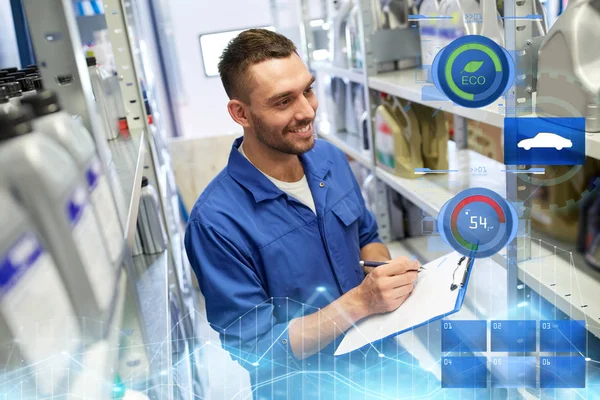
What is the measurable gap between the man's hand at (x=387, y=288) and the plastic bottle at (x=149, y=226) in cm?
80

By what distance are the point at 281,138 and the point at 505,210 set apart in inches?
17.3

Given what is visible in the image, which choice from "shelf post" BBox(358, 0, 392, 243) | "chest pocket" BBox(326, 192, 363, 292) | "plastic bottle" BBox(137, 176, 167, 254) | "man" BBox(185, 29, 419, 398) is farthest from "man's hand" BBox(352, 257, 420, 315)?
"shelf post" BBox(358, 0, 392, 243)

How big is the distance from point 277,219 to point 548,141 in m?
0.55

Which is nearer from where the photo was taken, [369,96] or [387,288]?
[387,288]

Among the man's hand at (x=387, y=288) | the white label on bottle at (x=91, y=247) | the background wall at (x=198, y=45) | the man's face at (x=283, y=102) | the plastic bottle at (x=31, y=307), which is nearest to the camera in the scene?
the plastic bottle at (x=31, y=307)

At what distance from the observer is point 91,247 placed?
0.50 metres

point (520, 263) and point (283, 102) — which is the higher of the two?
point (283, 102)

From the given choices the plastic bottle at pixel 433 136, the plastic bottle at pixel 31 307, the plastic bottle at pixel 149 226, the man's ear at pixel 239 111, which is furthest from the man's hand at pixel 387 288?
the plastic bottle at pixel 433 136

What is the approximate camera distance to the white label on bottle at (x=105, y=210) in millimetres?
565

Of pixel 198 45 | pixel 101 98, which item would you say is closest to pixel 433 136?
pixel 101 98

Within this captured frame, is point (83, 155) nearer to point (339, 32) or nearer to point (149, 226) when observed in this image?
point (149, 226)

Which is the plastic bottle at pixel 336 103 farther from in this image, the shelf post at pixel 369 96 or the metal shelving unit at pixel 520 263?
the metal shelving unit at pixel 520 263

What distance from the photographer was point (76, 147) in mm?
508

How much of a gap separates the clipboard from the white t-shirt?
0.36m
